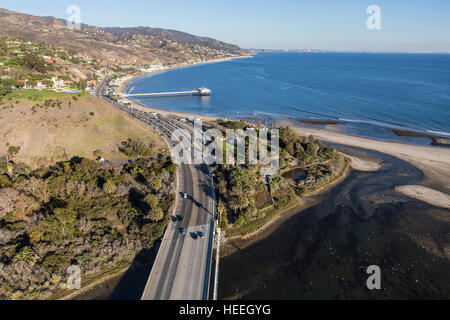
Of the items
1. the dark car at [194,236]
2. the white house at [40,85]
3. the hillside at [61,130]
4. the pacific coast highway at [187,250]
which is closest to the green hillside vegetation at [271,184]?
the pacific coast highway at [187,250]

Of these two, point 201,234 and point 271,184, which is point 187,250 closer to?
point 201,234

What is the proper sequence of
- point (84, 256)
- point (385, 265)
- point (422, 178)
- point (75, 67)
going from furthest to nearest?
1. point (75, 67)
2. point (422, 178)
3. point (385, 265)
4. point (84, 256)

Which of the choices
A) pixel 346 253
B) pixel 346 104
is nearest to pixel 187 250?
pixel 346 253

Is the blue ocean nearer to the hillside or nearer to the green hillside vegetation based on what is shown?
the green hillside vegetation

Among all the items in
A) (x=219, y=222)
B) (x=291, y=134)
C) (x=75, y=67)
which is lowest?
(x=219, y=222)

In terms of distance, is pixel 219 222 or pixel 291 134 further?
pixel 291 134
